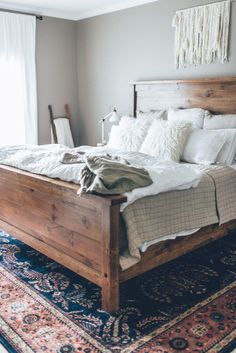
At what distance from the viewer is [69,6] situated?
4863 millimetres

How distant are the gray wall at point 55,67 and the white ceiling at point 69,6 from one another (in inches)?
5.4

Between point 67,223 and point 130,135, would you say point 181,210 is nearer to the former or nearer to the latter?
point 67,223

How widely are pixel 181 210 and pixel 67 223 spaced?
0.78 metres

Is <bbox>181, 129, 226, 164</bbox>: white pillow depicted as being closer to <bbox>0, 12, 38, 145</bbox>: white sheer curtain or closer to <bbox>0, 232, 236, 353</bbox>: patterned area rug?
<bbox>0, 232, 236, 353</bbox>: patterned area rug

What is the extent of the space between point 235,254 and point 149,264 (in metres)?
1.04

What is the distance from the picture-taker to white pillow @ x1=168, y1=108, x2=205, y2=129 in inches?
148

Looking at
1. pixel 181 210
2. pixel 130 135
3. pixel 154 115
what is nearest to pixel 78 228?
pixel 181 210

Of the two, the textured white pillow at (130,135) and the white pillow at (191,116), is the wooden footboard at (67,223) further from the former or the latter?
the white pillow at (191,116)

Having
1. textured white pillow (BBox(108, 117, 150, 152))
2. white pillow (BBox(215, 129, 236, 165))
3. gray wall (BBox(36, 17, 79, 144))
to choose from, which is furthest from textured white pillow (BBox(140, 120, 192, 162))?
gray wall (BBox(36, 17, 79, 144))

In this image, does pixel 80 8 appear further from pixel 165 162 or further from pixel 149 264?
pixel 149 264

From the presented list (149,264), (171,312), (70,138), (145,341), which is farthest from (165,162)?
(70,138)

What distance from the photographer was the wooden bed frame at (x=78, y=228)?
218 centimetres

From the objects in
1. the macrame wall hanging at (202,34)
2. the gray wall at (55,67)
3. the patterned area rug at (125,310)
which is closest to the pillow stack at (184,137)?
the macrame wall hanging at (202,34)

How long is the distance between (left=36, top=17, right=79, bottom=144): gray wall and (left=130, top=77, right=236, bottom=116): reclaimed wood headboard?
47.9 inches
